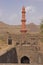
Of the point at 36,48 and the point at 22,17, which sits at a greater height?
the point at 22,17

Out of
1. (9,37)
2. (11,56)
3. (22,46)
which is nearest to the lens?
(11,56)

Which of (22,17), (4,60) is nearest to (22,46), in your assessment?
(4,60)

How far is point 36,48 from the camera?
83.4 feet

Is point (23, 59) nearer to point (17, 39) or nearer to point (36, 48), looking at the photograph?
point (36, 48)

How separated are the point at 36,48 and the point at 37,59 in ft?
5.46

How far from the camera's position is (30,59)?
24531 mm

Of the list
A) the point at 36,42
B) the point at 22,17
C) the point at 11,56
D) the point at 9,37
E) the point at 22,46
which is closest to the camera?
the point at 11,56

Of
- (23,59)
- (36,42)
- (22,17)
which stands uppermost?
(22,17)

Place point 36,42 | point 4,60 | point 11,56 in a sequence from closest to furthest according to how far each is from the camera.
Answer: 1. point 4,60
2. point 11,56
3. point 36,42

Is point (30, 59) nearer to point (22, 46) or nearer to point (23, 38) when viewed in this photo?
point (22, 46)

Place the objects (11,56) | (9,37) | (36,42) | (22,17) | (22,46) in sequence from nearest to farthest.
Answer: (11,56)
(22,46)
(36,42)
(9,37)
(22,17)

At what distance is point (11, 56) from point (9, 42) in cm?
657

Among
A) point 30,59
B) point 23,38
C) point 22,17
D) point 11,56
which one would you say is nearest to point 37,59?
point 30,59

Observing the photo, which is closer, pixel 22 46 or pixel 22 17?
pixel 22 46
